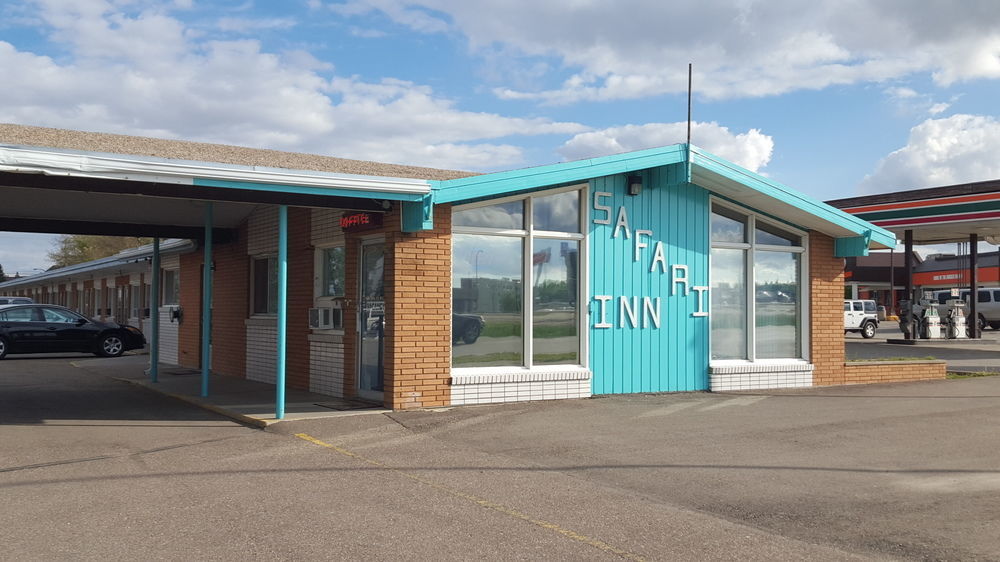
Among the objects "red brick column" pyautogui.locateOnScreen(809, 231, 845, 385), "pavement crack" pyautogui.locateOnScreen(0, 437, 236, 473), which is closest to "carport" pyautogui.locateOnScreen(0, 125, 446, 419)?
"pavement crack" pyautogui.locateOnScreen(0, 437, 236, 473)

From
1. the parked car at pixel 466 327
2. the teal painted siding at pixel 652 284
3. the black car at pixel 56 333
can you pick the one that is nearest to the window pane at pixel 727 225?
the teal painted siding at pixel 652 284

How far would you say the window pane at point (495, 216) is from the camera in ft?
38.1

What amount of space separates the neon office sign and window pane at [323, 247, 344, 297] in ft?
12.3

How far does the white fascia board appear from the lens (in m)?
8.32

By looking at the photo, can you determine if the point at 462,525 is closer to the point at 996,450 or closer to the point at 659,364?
the point at 996,450

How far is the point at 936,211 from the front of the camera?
24297mm

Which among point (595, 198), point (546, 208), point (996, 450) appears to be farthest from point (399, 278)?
point (996, 450)

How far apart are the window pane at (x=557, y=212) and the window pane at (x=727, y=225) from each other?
106 inches

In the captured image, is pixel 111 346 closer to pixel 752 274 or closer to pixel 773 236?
pixel 752 274

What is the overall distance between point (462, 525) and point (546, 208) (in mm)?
6907

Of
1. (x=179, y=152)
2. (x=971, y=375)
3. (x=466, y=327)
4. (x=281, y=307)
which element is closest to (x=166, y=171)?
(x=179, y=152)

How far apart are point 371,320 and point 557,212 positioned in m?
3.02

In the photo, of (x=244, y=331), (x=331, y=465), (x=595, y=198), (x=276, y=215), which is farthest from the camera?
(x=244, y=331)

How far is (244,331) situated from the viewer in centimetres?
1566
